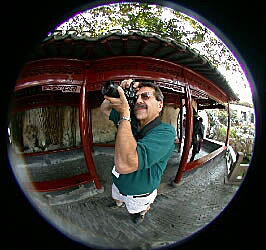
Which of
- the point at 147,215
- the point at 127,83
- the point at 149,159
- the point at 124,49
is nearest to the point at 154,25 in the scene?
the point at 124,49

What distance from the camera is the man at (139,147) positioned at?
17.7 inches

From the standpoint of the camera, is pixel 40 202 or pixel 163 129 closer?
pixel 163 129

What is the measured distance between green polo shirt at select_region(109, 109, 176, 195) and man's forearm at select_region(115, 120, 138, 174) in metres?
0.02

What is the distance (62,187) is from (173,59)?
762mm

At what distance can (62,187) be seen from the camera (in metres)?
0.60

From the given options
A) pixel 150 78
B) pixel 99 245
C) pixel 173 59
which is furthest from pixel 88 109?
pixel 99 245

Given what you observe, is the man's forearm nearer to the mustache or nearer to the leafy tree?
the mustache

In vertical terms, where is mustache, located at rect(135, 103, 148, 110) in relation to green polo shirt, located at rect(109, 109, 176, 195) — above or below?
above

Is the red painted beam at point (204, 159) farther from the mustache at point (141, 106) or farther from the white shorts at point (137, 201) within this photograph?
the mustache at point (141, 106)

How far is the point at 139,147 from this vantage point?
Result: 46 cm

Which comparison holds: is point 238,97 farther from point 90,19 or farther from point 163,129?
point 90,19

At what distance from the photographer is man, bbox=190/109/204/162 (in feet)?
1.82

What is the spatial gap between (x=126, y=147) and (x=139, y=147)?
0.16ft

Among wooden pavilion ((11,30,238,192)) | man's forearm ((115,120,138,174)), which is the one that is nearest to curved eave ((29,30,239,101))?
wooden pavilion ((11,30,238,192))
